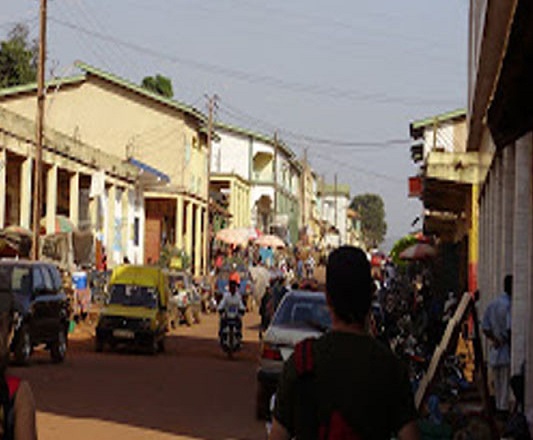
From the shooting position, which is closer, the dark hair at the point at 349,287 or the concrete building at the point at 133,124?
the dark hair at the point at 349,287

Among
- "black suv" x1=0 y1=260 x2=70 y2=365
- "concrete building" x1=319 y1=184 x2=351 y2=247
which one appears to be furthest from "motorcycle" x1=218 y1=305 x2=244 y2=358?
"concrete building" x1=319 y1=184 x2=351 y2=247

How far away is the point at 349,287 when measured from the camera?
4.93 meters

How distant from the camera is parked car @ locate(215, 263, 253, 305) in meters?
48.1

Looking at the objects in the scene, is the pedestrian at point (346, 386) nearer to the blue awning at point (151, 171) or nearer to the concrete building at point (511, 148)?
the concrete building at point (511, 148)

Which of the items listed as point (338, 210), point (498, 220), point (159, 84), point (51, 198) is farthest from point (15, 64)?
point (338, 210)

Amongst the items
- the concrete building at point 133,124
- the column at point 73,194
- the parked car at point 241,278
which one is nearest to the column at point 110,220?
the parked car at point 241,278

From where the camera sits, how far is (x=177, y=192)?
6388 centimetres

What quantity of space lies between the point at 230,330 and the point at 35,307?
6.23 meters

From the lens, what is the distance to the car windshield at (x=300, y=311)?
60.5 ft

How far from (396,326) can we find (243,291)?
29404 millimetres

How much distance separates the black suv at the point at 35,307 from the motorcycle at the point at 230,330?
434 centimetres

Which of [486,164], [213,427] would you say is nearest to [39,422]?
[213,427]

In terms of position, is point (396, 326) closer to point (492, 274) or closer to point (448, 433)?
point (492, 274)

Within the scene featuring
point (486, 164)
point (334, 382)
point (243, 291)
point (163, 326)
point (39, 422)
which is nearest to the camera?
point (334, 382)
